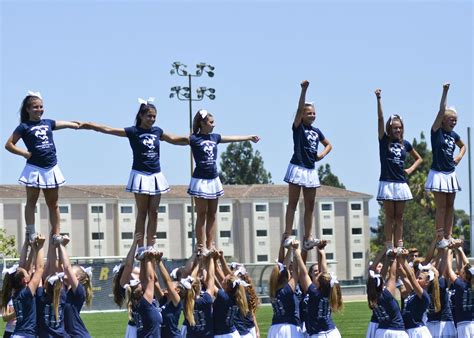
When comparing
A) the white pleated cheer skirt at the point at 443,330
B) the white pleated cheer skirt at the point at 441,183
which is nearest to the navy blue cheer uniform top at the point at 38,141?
the white pleated cheer skirt at the point at 441,183

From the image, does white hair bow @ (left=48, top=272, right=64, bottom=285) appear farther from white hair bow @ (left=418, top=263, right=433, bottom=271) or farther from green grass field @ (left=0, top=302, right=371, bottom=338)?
green grass field @ (left=0, top=302, right=371, bottom=338)

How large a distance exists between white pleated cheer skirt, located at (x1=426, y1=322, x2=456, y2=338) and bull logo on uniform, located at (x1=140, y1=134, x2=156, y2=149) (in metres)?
5.14

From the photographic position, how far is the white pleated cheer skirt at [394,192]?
16875mm

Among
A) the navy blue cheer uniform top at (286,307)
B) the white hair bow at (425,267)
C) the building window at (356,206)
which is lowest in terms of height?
the navy blue cheer uniform top at (286,307)

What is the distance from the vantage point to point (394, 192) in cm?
1694

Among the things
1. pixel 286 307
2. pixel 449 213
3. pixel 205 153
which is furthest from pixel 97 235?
pixel 286 307

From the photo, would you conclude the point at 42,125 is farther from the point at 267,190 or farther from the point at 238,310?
the point at 267,190

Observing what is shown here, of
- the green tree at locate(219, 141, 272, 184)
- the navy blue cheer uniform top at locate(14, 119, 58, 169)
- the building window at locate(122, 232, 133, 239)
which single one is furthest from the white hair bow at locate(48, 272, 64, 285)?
the green tree at locate(219, 141, 272, 184)

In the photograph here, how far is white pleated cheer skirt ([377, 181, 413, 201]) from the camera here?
16.9 metres

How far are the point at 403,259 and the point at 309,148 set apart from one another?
2141mm

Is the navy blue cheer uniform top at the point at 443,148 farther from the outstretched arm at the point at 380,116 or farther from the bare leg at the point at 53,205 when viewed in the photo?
the bare leg at the point at 53,205

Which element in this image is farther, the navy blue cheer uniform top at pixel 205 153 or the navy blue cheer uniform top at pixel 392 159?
the navy blue cheer uniform top at pixel 392 159

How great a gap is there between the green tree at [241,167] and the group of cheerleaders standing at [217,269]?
91.5 meters

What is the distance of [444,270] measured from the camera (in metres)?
17.2
